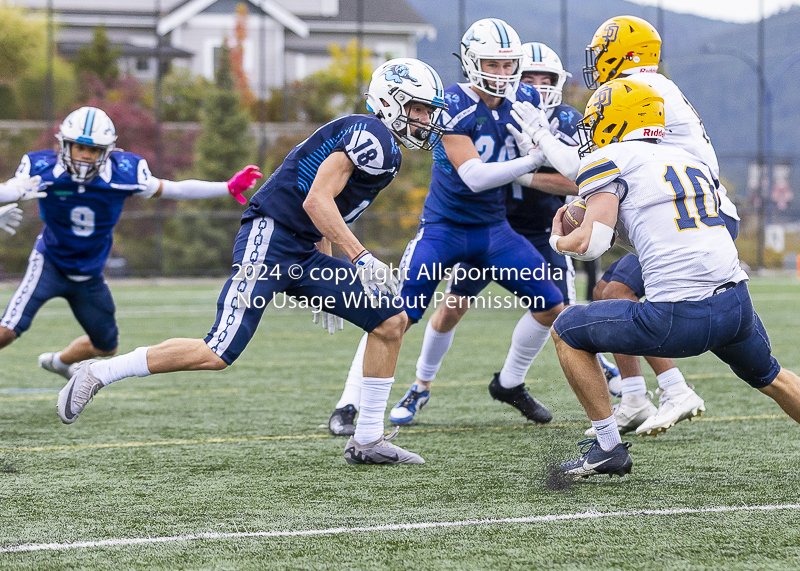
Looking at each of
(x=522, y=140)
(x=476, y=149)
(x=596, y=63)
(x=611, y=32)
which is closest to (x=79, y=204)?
(x=476, y=149)

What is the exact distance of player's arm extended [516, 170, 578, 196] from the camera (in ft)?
17.4

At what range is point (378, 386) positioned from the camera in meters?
4.59

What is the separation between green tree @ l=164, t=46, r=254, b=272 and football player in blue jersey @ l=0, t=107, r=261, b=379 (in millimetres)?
15344

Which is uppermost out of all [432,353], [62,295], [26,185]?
[26,185]

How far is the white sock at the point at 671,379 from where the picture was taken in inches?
195

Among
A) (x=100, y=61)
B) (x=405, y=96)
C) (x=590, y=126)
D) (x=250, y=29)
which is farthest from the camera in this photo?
(x=250, y=29)

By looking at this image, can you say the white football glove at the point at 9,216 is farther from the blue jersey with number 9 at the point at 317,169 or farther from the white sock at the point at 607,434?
the white sock at the point at 607,434

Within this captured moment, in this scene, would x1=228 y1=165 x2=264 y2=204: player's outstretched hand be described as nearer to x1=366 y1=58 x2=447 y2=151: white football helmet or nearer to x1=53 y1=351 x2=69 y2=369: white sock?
x1=366 y1=58 x2=447 y2=151: white football helmet

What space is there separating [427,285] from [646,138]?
179 centimetres

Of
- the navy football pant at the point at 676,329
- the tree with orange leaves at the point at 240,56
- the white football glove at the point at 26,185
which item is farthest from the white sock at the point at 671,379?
the tree with orange leaves at the point at 240,56

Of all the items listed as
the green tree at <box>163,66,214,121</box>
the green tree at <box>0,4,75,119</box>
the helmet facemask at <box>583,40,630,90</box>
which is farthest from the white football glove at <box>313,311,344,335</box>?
the green tree at <box>0,4,75,119</box>

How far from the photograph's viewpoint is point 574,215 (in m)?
3.90

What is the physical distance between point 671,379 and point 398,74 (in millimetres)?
1997

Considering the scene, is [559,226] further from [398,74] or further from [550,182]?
[550,182]
